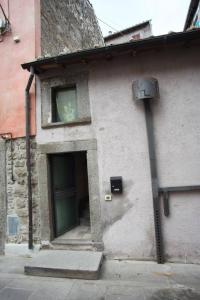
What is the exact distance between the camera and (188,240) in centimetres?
425

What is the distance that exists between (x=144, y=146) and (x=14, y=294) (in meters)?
3.61

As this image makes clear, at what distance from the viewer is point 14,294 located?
346 centimetres

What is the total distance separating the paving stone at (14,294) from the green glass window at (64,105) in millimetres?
3526

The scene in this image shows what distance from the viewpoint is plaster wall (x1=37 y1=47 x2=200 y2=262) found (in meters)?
4.33

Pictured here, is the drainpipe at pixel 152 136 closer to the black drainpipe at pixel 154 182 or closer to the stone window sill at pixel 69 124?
the black drainpipe at pixel 154 182

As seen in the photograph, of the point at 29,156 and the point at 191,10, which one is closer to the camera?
the point at 29,156

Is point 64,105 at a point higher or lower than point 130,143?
higher

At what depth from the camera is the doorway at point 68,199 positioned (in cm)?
529

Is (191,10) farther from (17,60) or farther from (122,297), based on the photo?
(122,297)

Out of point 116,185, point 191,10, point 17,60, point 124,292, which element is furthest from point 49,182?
point 191,10

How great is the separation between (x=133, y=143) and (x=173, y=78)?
1661 millimetres

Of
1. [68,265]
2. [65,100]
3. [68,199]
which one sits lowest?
[68,265]

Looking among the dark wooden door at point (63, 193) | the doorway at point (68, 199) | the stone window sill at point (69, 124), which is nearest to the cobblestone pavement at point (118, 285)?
the doorway at point (68, 199)

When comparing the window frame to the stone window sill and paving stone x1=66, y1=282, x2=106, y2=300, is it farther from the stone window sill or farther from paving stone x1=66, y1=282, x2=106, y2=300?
paving stone x1=66, y1=282, x2=106, y2=300
